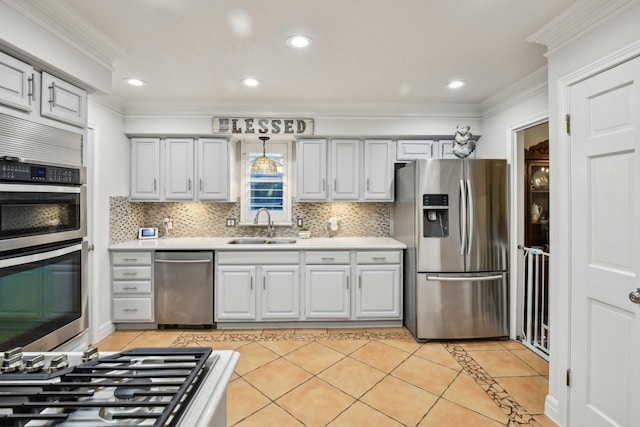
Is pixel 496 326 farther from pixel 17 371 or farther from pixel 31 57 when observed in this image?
pixel 31 57

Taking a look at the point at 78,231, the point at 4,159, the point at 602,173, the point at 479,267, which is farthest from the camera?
the point at 479,267

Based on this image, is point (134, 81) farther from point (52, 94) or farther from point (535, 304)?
point (535, 304)

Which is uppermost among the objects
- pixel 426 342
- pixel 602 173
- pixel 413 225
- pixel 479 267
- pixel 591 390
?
pixel 602 173

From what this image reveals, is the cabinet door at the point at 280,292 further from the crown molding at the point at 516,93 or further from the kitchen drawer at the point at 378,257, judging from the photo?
the crown molding at the point at 516,93

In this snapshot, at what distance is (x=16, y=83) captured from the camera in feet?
5.38

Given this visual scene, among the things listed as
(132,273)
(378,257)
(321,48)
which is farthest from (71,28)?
(378,257)

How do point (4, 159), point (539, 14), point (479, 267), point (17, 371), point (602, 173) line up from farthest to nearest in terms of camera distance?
point (479, 267) < point (539, 14) < point (602, 173) < point (4, 159) < point (17, 371)

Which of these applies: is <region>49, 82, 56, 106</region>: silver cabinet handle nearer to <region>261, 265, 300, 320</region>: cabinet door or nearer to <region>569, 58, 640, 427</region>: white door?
<region>261, 265, 300, 320</region>: cabinet door

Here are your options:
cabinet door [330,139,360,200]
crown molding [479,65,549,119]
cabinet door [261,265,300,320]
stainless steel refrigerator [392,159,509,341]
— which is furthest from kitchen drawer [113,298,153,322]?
crown molding [479,65,549,119]

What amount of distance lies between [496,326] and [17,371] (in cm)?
350

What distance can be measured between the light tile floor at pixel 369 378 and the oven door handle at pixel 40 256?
4.72ft

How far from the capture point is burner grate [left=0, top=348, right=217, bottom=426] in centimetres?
61

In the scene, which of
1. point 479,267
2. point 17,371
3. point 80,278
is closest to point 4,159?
point 80,278

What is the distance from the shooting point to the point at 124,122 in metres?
3.52
